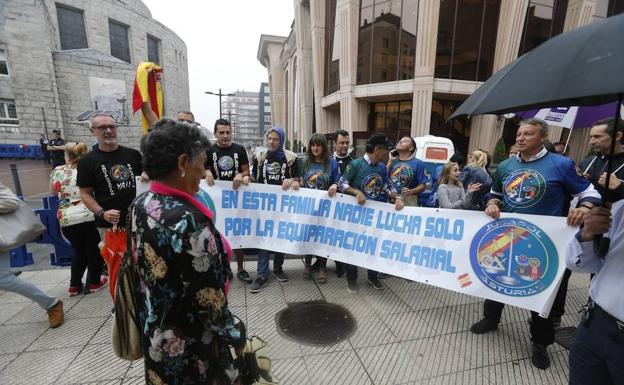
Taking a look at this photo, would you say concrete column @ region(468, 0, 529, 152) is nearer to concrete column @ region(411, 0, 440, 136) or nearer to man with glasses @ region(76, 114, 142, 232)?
concrete column @ region(411, 0, 440, 136)

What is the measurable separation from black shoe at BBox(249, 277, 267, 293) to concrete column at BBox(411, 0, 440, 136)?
53.6 feet

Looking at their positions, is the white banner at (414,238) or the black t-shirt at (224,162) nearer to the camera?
the white banner at (414,238)

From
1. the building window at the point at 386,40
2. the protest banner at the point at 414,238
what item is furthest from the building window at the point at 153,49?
the protest banner at the point at 414,238

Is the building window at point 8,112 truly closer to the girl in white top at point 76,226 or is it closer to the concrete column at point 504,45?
the girl in white top at point 76,226

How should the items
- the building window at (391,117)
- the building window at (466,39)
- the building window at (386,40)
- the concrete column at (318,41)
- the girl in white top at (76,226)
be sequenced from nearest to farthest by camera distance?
1. the girl in white top at (76,226)
2. the building window at (466,39)
3. the building window at (386,40)
4. the building window at (391,117)
5. the concrete column at (318,41)

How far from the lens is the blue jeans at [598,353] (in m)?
1.34

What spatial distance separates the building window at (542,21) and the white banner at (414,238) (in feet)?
65.0

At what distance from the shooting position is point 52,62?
27250mm

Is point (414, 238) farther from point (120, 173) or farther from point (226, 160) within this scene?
point (120, 173)

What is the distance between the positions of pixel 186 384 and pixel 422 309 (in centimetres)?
295

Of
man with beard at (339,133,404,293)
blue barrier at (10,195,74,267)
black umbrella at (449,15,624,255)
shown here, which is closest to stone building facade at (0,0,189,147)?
blue barrier at (10,195,74,267)

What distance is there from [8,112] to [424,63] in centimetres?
3432

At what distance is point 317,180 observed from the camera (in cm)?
409

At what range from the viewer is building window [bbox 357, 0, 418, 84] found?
57.8ft
